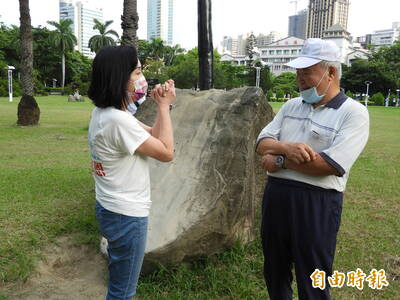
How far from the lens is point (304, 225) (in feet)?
7.32

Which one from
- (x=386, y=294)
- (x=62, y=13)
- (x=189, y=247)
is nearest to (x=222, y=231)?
(x=189, y=247)

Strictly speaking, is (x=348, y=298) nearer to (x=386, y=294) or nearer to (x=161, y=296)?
(x=386, y=294)

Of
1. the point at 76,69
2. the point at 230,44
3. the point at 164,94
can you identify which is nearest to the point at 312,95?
the point at 164,94

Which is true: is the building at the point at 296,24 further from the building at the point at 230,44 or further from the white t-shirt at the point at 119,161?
the white t-shirt at the point at 119,161

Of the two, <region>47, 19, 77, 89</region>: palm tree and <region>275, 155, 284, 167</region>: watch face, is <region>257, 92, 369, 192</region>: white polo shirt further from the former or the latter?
<region>47, 19, 77, 89</region>: palm tree

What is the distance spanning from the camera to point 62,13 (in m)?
95.0

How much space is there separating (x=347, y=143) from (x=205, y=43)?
341cm

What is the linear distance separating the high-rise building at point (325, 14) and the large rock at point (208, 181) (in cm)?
9334

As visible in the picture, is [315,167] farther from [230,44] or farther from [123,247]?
[230,44]

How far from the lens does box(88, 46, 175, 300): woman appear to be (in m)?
Result: 2.02

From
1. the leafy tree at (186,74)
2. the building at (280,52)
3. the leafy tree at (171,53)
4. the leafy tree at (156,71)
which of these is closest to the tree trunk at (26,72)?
the leafy tree at (156,71)

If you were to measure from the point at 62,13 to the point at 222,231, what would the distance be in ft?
336

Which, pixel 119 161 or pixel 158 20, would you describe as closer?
pixel 119 161

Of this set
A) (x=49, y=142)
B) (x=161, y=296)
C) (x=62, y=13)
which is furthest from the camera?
(x=62, y=13)
